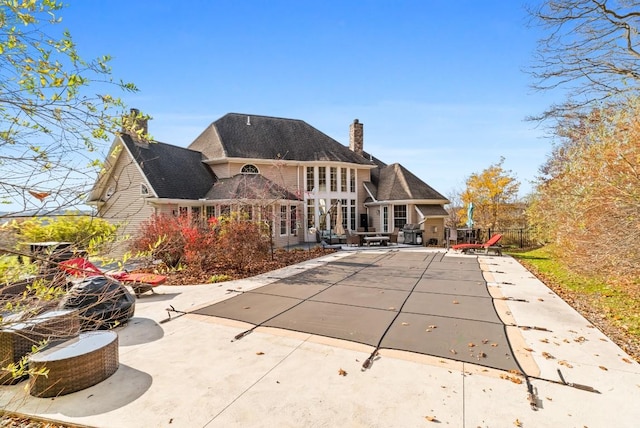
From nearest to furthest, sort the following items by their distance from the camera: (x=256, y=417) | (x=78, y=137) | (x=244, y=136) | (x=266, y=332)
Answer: (x=78, y=137), (x=256, y=417), (x=266, y=332), (x=244, y=136)

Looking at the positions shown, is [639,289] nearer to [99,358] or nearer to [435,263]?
[435,263]

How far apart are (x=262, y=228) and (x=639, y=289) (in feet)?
38.4

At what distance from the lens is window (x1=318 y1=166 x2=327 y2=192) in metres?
21.4

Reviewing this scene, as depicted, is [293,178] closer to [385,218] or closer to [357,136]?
[357,136]

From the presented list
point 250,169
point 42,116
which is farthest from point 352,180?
point 42,116

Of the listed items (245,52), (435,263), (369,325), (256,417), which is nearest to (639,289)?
(435,263)

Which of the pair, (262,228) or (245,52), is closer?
(245,52)

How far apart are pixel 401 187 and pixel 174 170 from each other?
1534 centimetres

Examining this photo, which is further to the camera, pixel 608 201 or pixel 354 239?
pixel 354 239

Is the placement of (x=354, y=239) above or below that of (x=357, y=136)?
below

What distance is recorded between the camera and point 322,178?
846 inches

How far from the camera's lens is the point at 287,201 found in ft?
60.0

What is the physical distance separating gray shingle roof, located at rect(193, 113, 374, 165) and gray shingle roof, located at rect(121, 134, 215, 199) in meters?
1.80

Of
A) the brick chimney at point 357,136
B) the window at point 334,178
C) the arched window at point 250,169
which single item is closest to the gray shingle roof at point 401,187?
the brick chimney at point 357,136
